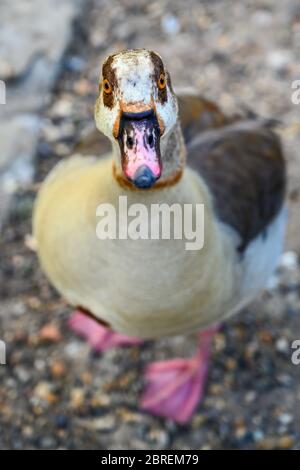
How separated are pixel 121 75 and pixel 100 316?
3.11 feet

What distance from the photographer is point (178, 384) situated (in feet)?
9.42

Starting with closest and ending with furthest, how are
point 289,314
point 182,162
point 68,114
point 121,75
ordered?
point 121,75
point 182,162
point 289,314
point 68,114

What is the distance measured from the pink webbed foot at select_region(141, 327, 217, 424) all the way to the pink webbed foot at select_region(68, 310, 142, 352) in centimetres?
16

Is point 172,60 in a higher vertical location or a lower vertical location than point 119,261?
higher

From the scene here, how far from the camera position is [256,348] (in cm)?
297

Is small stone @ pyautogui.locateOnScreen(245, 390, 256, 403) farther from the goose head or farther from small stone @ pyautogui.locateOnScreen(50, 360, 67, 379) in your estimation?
the goose head

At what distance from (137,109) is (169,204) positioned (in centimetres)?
43

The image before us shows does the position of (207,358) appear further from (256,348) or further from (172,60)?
(172,60)

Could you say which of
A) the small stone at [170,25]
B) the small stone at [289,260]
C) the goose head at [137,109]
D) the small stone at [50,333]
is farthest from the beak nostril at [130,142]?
the small stone at [170,25]

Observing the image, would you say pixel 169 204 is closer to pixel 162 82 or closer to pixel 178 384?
pixel 162 82

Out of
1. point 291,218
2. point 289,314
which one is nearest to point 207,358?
point 289,314
